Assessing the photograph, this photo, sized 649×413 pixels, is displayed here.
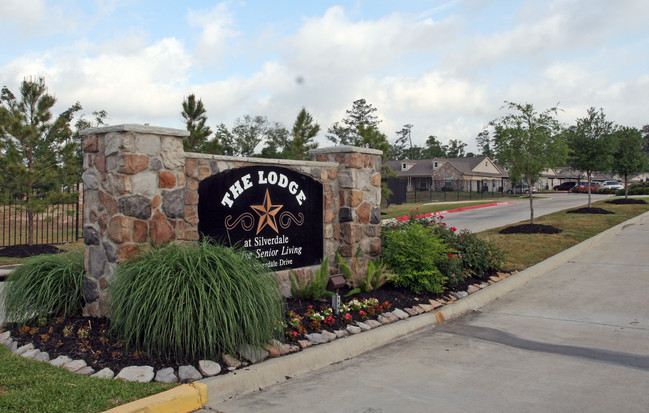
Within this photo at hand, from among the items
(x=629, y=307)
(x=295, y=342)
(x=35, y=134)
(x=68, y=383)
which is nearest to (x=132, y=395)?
(x=68, y=383)

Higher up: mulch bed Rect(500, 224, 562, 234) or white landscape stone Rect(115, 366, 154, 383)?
mulch bed Rect(500, 224, 562, 234)

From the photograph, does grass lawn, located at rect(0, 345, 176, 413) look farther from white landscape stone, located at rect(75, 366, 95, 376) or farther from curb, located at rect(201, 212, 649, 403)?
curb, located at rect(201, 212, 649, 403)

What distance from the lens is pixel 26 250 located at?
1356 cm

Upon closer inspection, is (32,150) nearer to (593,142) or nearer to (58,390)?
(58,390)

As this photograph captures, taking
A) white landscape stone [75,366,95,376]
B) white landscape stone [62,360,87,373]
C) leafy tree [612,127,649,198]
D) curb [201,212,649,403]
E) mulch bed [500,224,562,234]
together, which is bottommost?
curb [201,212,649,403]

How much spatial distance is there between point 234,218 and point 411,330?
264cm

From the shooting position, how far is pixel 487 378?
16.5 feet

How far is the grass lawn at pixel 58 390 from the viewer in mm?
3988

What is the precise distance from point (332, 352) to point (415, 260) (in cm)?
287

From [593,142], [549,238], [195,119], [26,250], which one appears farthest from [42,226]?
[593,142]

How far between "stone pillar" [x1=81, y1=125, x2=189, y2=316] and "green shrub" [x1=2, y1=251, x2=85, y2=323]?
0.92 feet

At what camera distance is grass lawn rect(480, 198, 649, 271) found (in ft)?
38.9

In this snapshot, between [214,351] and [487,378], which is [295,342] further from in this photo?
[487,378]

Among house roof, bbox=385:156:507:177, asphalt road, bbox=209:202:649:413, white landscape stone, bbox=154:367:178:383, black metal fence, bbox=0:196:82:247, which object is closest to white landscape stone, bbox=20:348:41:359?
white landscape stone, bbox=154:367:178:383
